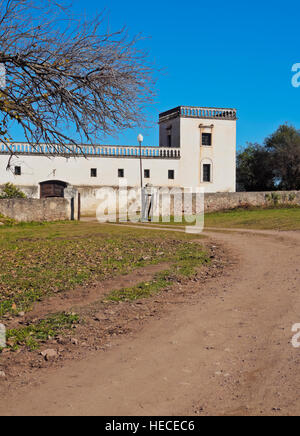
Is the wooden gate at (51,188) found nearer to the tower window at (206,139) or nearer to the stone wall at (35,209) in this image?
the stone wall at (35,209)

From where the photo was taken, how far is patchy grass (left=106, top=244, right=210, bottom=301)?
309 inches

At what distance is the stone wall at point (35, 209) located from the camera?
944 inches

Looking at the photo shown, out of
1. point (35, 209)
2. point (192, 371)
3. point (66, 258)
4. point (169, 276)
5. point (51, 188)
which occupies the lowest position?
point (192, 371)

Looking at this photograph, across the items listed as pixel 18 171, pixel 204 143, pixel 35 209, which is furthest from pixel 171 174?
pixel 35 209

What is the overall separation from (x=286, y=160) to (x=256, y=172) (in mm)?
4491

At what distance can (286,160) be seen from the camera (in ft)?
163

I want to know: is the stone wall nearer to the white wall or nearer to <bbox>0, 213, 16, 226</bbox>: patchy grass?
<bbox>0, 213, 16, 226</bbox>: patchy grass

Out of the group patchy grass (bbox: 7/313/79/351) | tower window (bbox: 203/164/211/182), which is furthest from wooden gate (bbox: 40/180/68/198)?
patchy grass (bbox: 7/313/79/351)

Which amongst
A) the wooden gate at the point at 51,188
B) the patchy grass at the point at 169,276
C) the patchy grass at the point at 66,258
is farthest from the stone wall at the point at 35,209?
the patchy grass at the point at 169,276

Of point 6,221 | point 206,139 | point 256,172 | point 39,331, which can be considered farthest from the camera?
point 256,172

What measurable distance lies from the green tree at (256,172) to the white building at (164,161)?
25.7 feet

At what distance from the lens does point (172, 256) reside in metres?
12.1

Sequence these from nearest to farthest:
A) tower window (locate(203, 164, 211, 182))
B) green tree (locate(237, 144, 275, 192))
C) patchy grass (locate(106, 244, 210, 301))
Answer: patchy grass (locate(106, 244, 210, 301)) < tower window (locate(203, 164, 211, 182)) < green tree (locate(237, 144, 275, 192))

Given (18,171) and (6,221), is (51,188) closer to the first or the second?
(18,171)
